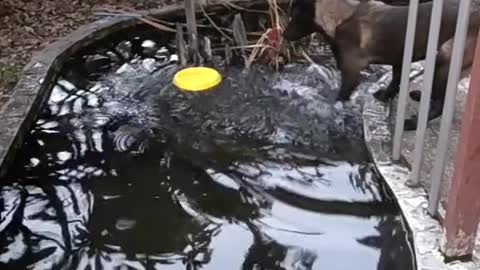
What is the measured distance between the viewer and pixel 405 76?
297 cm

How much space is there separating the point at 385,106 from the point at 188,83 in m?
1.00

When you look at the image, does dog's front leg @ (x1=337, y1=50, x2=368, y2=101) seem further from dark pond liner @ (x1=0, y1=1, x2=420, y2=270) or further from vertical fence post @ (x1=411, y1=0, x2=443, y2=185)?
vertical fence post @ (x1=411, y1=0, x2=443, y2=185)

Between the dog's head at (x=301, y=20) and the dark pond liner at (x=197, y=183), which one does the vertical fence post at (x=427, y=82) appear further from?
the dog's head at (x=301, y=20)

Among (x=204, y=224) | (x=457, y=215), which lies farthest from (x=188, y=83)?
(x=457, y=215)

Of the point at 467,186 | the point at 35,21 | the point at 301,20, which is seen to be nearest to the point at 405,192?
the point at 467,186

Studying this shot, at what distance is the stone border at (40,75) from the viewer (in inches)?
134

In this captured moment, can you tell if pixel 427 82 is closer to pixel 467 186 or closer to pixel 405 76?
pixel 405 76

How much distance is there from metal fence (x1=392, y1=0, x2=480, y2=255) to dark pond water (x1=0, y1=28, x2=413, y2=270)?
190 mm

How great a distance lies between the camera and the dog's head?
350 centimetres

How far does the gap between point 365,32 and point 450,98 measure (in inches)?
40.1

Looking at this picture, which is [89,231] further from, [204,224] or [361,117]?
[361,117]

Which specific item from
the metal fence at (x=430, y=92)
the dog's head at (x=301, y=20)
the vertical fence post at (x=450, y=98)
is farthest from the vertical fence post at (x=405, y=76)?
the dog's head at (x=301, y=20)

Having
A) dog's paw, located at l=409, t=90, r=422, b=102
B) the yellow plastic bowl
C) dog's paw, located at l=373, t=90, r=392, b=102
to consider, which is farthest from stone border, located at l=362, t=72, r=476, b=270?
the yellow plastic bowl

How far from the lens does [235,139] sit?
11.3 ft
